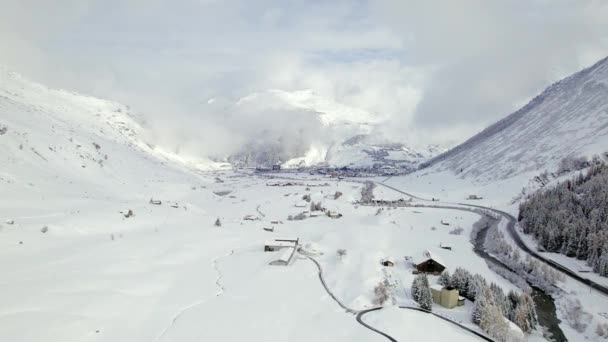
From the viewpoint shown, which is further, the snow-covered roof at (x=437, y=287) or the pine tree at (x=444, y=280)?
the pine tree at (x=444, y=280)

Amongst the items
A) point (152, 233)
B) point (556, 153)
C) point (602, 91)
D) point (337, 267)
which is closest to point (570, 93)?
point (602, 91)

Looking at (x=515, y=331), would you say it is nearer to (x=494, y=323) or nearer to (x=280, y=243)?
(x=494, y=323)

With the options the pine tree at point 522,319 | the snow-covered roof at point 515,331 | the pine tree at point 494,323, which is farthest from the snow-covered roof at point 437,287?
the snow-covered roof at point 515,331

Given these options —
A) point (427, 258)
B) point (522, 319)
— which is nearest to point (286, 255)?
point (427, 258)

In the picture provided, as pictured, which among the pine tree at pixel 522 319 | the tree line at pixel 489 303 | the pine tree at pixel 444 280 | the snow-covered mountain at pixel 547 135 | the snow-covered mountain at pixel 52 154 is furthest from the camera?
the snow-covered mountain at pixel 547 135

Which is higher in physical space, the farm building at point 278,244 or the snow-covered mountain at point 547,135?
the snow-covered mountain at point 547,135

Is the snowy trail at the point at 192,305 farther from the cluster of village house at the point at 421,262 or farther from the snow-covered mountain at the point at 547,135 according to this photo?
the snow-covered mountain at the point at 547,135

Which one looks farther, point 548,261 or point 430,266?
point 548,261

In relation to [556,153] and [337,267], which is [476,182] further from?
[337,267]
